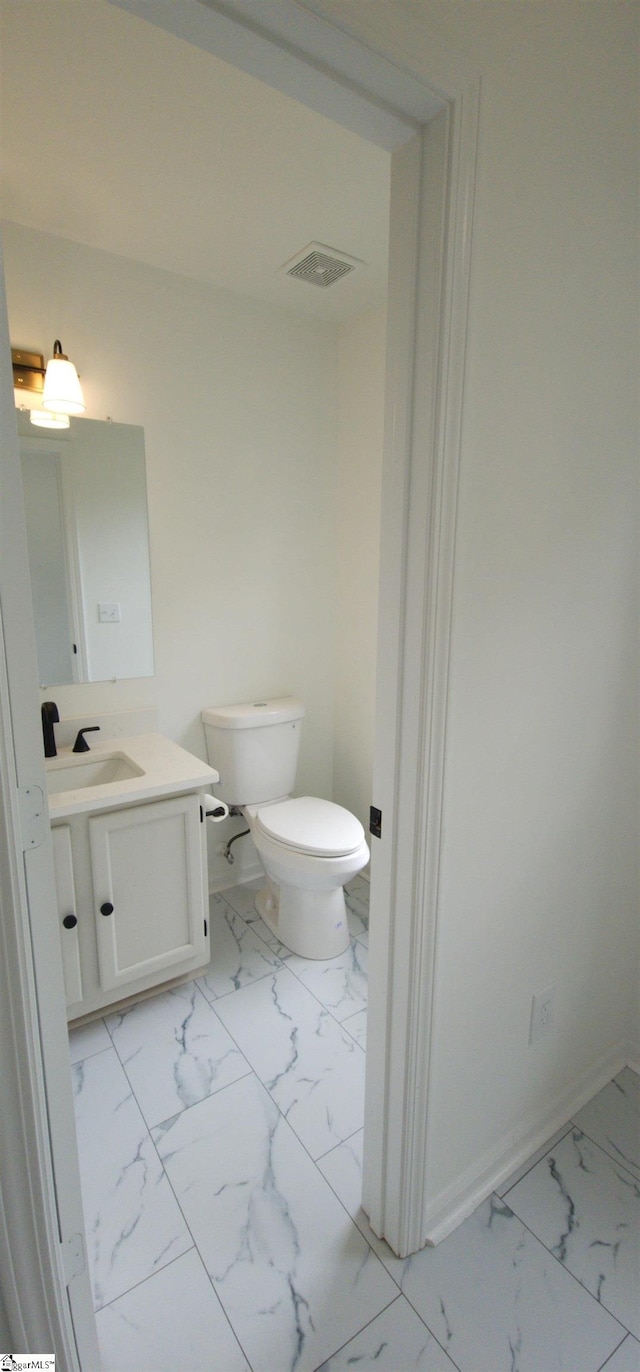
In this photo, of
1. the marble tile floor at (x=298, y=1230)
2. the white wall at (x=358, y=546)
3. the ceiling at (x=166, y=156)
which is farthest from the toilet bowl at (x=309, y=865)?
the ceiling at (x=166, y=156)

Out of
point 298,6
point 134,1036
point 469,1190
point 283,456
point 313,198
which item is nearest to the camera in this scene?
point 298,6

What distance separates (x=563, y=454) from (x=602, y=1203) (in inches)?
61.4

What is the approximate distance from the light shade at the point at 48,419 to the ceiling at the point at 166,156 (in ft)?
1.60

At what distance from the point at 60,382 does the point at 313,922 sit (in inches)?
73.8

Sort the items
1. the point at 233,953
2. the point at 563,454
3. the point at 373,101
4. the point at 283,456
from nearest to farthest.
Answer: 1. the point at 373,101
2. the point at 563,454
3. the point at 233,953
4. the point at 283,456

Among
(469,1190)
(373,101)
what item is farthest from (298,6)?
(469,1190)

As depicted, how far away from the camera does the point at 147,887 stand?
1.68 metres

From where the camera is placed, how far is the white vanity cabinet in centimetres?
155

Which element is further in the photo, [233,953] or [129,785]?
[233,953]

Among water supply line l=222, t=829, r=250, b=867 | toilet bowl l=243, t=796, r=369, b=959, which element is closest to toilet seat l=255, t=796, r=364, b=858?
toilet bowl l=243, t=796, r=369, b=959

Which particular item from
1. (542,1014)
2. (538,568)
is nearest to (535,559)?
(538,568)

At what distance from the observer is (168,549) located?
81.5 inches

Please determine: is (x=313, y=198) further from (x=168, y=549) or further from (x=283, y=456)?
(x=168, y=549)

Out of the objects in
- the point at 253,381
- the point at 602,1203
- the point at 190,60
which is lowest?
the point at 602,1203
